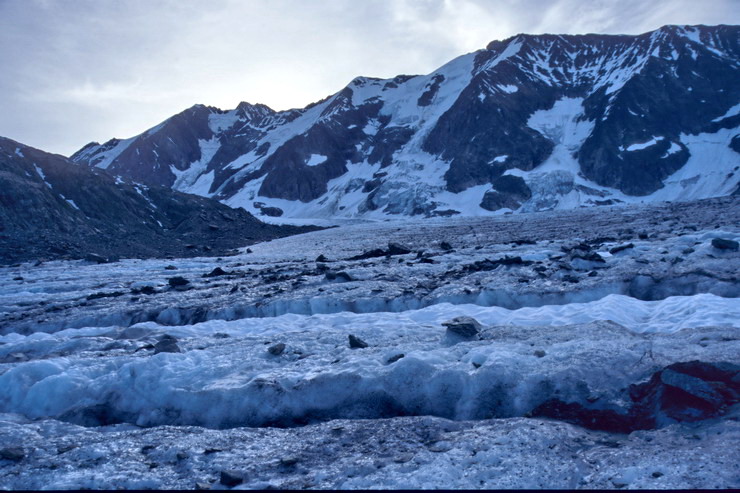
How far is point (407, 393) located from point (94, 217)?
5450cm

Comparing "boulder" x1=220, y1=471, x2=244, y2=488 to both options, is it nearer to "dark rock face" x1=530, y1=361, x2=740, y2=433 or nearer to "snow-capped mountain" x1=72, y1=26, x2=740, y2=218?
"dark rock face" x1=530, y1=361, x2=740, y2=433

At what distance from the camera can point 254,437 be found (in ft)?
25.9

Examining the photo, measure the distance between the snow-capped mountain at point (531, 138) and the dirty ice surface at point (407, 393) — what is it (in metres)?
105

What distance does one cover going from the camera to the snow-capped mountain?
122 meters

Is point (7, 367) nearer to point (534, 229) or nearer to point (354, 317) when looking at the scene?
point (354, 317)

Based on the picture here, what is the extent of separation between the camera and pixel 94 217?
178 feet

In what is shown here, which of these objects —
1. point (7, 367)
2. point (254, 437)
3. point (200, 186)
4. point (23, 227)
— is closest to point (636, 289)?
point (254, 437)

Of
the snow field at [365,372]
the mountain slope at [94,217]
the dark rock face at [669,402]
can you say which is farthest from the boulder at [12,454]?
the mountain slope at [94,217]

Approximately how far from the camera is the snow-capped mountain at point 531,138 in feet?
401

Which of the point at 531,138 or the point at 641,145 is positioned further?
the point at 531,138

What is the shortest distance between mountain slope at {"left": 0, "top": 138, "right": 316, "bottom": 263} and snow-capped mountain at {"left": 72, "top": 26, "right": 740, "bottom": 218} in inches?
2453

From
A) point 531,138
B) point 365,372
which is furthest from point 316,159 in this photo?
point 365,372

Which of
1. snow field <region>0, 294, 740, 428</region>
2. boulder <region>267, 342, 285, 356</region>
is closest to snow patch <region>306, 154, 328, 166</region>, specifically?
snow field <region>0, 294, 740, 428</region>

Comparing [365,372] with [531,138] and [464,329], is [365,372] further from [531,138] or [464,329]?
[531,138]
